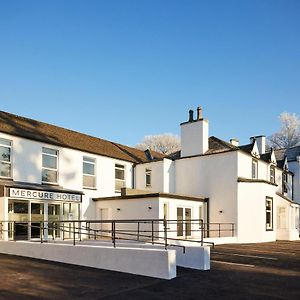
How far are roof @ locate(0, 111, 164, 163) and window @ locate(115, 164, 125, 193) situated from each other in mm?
698

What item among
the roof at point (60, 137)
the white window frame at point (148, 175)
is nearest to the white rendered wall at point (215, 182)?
the white window frame at point (148, 175)

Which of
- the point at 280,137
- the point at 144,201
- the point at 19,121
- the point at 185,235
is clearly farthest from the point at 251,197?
the point at 280,137

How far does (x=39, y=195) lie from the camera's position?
65.6 ft

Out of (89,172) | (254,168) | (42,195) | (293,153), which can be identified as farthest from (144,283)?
(293,153)

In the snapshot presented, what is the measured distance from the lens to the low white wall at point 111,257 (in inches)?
446

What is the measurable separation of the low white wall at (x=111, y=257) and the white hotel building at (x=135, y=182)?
421cm

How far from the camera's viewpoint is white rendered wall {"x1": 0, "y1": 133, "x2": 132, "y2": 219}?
2075 centimetres

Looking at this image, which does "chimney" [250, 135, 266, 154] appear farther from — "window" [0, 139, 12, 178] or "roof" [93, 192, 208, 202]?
"window" [0, 139, 12, 178]

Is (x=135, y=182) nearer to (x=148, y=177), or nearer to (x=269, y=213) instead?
(x=148, y=177)

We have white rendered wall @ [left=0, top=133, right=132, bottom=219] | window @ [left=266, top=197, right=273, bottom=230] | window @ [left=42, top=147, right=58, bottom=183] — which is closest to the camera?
white rendered wall @ [left=0, top=133, right=132, bottom=219]

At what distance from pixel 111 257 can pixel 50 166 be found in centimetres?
1130

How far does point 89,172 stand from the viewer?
2525 centimetres

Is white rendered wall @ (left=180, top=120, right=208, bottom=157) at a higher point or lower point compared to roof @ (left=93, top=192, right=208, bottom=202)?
higher

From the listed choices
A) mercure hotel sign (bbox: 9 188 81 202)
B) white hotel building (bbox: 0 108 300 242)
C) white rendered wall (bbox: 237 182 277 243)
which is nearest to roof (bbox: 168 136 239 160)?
white hotel building (bbox: 0 108 300 242)
